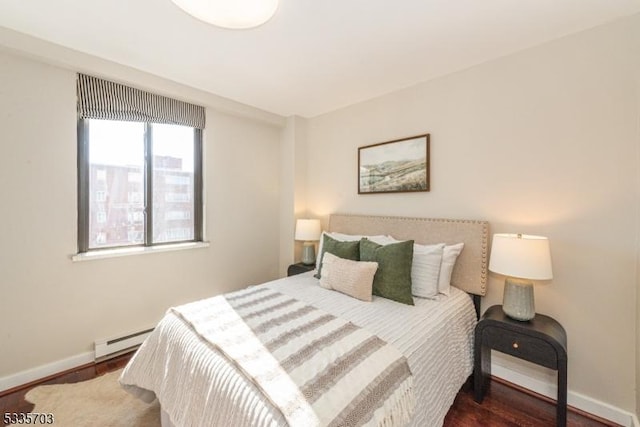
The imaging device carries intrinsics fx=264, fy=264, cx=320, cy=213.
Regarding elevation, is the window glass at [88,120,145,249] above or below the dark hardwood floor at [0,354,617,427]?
above

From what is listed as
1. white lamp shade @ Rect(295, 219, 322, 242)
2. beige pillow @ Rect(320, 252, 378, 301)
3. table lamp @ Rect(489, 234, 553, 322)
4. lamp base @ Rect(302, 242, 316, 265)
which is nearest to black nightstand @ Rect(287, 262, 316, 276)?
lamp base @ Rect(302, 242, 316, 265)

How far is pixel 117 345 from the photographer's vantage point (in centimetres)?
226

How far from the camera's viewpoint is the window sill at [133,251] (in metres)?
2.15

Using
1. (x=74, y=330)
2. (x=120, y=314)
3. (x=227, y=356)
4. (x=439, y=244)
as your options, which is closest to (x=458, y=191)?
(x=439, y=244)

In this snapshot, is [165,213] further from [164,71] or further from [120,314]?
[164,71]

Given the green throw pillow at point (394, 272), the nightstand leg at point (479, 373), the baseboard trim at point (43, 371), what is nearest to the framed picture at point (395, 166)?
the green throw pillow at point (394, 272)

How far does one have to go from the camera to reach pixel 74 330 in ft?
6.96

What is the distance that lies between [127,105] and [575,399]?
4.06 m

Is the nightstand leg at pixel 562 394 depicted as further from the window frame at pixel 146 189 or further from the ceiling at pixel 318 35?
the window frame at pixel 146 189

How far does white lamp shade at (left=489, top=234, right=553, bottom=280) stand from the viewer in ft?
5.12

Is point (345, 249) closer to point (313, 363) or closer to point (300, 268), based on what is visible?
point (300, 268)

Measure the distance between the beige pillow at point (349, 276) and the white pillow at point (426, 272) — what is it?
1.07ft

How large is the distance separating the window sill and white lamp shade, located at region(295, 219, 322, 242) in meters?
1.02

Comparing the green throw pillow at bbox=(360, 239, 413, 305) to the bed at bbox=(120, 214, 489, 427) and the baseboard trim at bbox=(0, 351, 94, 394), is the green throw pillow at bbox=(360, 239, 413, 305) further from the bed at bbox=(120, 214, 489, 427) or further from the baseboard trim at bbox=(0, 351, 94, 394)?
the baseboard trim at bbox=(0, 351, 94, 394)
